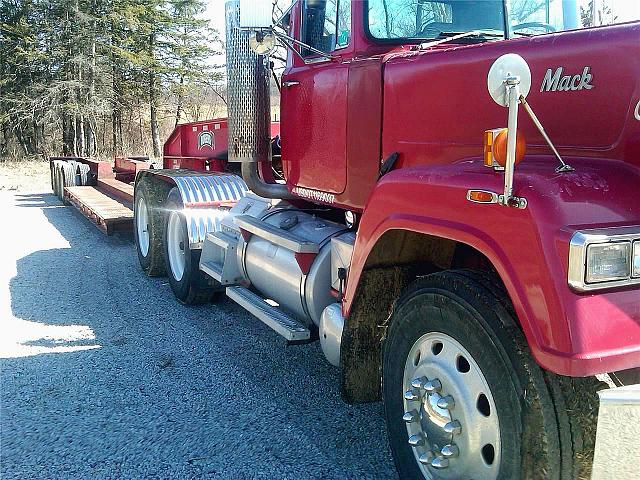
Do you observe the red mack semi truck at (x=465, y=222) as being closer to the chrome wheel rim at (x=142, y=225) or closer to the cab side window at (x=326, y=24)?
the cab side window at (x=326, y=24)

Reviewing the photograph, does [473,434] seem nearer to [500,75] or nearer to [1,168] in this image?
[500,75]

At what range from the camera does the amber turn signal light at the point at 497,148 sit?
211 cm

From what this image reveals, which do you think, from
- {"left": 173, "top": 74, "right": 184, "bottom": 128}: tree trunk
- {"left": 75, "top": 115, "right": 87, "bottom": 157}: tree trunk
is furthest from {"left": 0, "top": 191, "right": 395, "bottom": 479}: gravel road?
{"left": 173, "top": 74, "right": 184, "bottom": 128}: tree trunk

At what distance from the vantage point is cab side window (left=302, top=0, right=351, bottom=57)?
12.1ft

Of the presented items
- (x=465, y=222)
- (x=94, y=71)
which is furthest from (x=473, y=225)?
(x=94, y=71)

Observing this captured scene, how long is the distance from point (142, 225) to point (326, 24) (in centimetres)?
443

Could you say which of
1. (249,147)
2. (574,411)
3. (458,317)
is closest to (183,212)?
(249,147)

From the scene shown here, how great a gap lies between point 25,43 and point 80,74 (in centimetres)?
316

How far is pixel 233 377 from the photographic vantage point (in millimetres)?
4328

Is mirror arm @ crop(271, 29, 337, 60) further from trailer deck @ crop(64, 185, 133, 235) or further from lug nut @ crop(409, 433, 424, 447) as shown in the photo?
trailer deck @ crop(64, 185, 133, 235)

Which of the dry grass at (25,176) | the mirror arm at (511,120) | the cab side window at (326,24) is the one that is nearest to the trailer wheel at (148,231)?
the cab side window at (326,24)

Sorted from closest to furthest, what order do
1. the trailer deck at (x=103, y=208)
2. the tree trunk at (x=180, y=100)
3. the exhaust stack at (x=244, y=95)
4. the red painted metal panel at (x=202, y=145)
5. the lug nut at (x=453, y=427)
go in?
the lug nut at (x=453, y=427) → the exhaust stack at (x=244, y=95) → the red painted metal panel at (x=202, y=145) → the trailer deck at (x=103, y=208) → the tree trunk at (x=180, y=100)

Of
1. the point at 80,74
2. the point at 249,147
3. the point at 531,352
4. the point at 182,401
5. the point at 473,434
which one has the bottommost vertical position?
the point at 182,401

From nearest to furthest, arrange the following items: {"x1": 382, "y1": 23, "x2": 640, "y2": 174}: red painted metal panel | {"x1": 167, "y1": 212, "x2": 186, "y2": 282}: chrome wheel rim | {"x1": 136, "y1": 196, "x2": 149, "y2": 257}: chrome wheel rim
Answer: {"x1": 382, "y1": 23, "x2": 640, "y2": 174}: red painted metal panel < {"x1": 167, "y1": 212, "x2": 186, "y2": 282}: chrome wheel rim < {"x1": 136, "y1": 196, "x2": 149, "y2": 257}: chrome wheel rim
